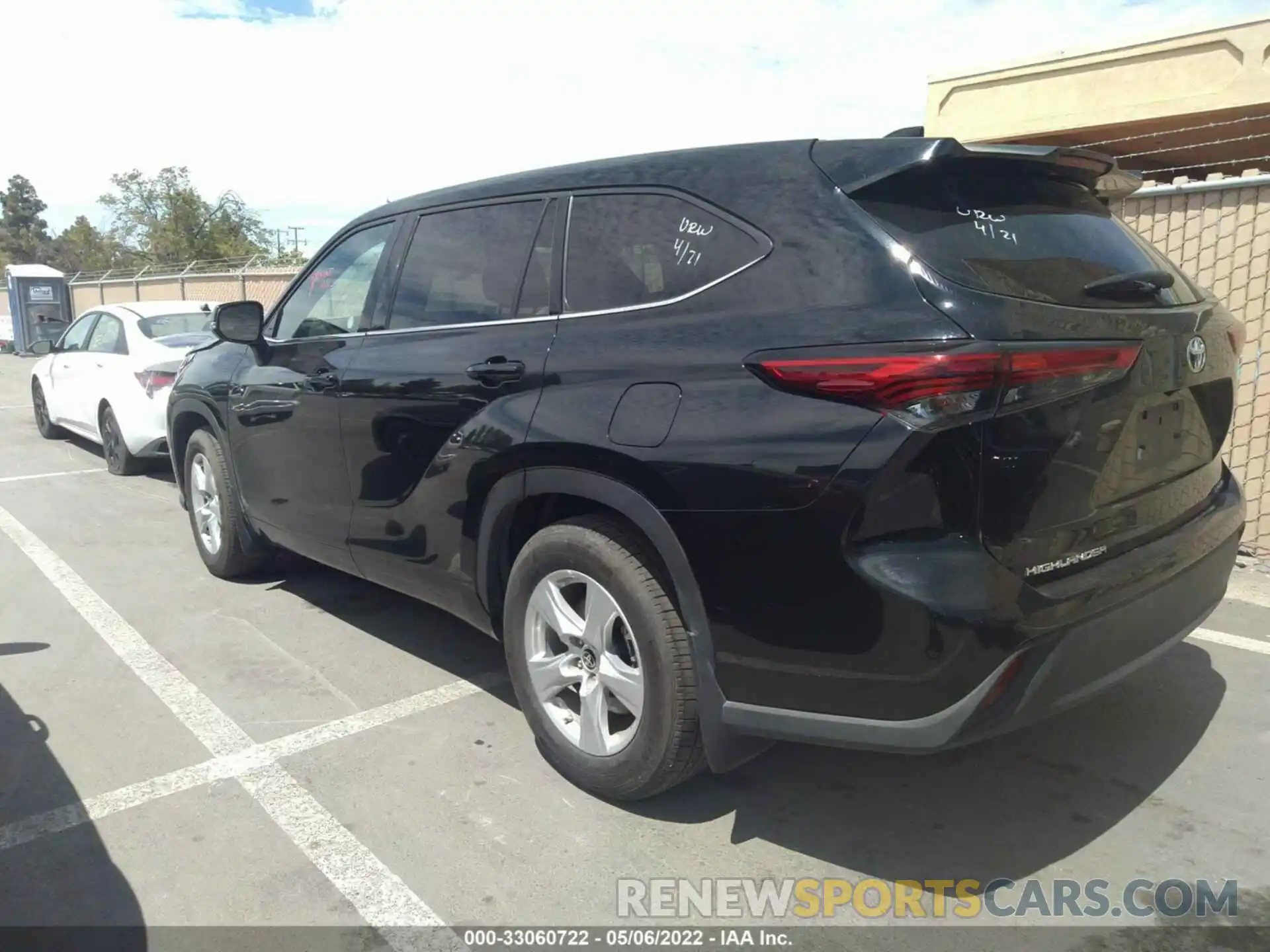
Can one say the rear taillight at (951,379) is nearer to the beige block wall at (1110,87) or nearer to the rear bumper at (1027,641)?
the rear bumper at (1027,641)

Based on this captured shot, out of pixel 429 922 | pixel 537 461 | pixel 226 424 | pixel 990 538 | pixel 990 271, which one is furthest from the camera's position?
pixel 226 424

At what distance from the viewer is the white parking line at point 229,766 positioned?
3.02 m

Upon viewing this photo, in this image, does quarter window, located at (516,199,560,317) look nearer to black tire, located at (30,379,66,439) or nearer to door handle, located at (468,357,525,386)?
door handle, located at (468,357,525,386)

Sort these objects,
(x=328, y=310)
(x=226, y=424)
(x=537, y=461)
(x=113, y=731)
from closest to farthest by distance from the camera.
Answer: (x=537, y=461) → (x=113, y=731) → (x=328, y=310) → (x=226, y=424)

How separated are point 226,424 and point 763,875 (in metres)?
3.57

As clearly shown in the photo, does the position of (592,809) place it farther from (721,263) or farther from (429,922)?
(721,263)

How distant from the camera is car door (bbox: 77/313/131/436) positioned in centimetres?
835

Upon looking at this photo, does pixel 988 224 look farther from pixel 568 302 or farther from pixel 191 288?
pixel 191 288

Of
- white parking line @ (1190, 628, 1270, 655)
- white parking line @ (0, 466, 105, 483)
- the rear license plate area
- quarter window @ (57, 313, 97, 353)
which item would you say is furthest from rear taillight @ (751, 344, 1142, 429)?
quarter window @ (57, 313, 97, 353)

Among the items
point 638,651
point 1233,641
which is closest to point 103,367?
point 638,651

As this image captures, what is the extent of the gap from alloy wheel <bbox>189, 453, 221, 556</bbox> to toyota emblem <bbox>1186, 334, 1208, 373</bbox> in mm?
4543

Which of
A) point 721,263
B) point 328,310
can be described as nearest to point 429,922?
point 721,263

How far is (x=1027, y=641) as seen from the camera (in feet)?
7.43

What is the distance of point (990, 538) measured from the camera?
2246mm
